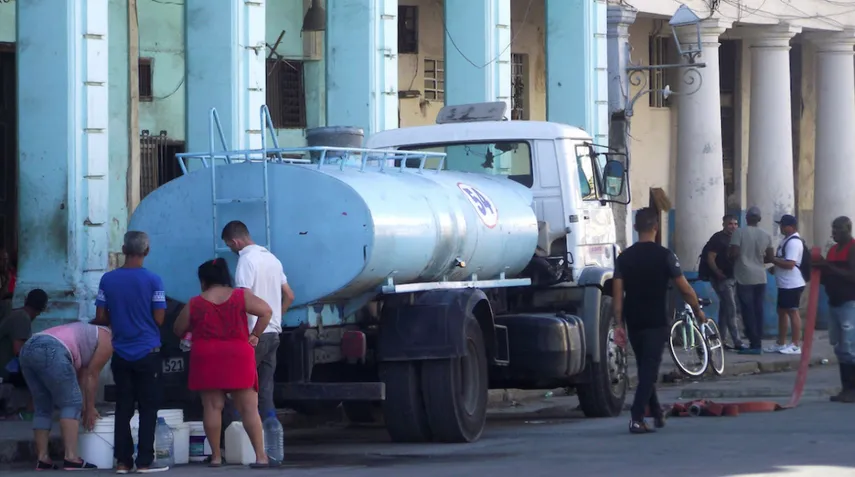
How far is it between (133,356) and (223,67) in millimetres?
5710

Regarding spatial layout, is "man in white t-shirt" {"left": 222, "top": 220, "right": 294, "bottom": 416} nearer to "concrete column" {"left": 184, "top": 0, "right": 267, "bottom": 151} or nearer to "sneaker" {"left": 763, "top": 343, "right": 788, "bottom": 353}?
"concrete column" {"left": 184, "top": 0, "right": 267, "bottom": 151}

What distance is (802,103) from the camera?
3050 cm

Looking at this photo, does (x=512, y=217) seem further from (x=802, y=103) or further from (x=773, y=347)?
(x=802, y=103)

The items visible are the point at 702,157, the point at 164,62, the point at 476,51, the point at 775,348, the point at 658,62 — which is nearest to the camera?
the point at 476,51

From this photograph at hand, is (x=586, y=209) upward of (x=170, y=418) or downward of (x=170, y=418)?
upward

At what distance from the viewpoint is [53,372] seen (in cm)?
1046

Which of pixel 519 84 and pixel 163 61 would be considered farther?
pixel 519 84

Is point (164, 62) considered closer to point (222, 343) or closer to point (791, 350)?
point (791, 350)

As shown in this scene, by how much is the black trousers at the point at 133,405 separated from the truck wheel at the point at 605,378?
4.77 metres

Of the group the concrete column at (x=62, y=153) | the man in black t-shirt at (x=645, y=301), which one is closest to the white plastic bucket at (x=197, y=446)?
Result: the concrete column at (x=62, y=153)

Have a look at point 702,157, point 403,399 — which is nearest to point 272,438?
point 403,399

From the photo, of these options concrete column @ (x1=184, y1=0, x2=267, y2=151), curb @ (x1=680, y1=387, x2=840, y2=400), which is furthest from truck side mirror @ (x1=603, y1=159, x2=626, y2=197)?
concrete column @ (x1=184, y1=0, x2=267, y2=151)

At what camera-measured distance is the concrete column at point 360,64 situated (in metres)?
17.9

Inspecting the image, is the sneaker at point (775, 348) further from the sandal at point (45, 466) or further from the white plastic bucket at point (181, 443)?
the sandal at point (45, 466)
